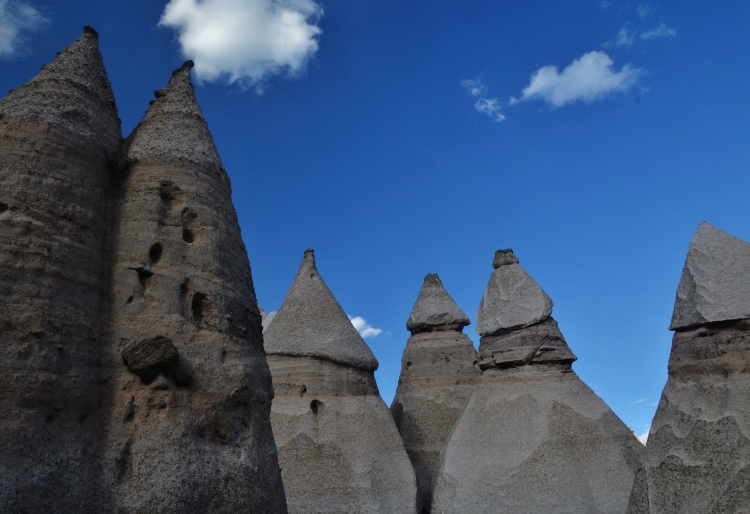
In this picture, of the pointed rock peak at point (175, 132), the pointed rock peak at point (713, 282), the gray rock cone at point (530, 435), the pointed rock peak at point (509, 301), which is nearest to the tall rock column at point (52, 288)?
the pointed rock peak at point (175, 132)

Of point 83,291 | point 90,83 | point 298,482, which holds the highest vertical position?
point 90,83

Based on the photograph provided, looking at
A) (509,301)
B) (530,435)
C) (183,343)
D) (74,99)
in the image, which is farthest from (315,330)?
(74,99)

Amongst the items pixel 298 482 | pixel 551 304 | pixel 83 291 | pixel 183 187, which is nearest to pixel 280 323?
pixel 298 482

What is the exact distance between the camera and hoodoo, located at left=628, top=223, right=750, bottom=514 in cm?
543

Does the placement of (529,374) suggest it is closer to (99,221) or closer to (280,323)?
(280,323)

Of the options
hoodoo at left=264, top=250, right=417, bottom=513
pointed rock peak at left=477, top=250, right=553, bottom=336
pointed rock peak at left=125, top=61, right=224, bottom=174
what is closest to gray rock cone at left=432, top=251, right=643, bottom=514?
pointed rock peak at left=477, top=250, right=553, bottom=336

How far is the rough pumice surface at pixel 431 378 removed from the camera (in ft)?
41.7

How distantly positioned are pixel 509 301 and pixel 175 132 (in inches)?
282

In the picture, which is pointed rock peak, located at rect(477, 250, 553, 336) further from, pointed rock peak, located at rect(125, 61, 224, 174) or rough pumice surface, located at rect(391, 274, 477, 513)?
pointed rock peak, located at rect(125, 61, 224, 174)

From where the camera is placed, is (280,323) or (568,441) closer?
(568,441)

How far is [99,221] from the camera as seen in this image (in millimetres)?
5410

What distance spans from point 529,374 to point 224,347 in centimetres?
666

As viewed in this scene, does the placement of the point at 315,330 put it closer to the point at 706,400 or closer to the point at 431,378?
the point at 431,378

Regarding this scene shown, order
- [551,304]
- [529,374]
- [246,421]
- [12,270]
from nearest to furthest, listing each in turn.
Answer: [12,270] < [246,421] < [529,374] < [551,304]
